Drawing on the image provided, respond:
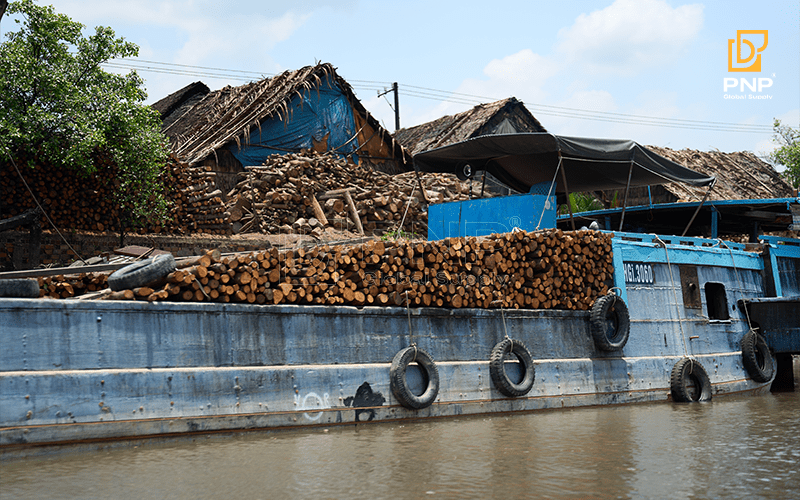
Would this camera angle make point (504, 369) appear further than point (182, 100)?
No

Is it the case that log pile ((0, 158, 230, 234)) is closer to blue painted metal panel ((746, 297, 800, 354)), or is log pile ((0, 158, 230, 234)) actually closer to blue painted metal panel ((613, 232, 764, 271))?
blue painted metal panel ((613, 232, 764, 271))

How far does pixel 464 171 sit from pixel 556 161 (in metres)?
1.85

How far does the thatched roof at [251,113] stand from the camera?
22.2 m

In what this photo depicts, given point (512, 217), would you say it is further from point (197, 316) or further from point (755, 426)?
point (197, 316)

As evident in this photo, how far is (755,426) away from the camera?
8492mm

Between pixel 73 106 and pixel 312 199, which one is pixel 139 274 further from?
pixel 312 199

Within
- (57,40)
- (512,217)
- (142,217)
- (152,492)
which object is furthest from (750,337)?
(57,40)

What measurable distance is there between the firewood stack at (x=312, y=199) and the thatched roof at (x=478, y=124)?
8.74m

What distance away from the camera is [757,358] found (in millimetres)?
14000

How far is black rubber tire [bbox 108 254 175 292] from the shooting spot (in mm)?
7215

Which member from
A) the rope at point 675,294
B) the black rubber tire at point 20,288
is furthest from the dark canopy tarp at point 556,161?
the black rubber tire at point 20,288

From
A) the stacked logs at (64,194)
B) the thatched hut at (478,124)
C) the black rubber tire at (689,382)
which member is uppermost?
the thatched hut at (478,124)

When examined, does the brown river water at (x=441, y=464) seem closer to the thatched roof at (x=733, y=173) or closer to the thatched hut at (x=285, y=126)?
the thatched hut at (x=285, y=126)

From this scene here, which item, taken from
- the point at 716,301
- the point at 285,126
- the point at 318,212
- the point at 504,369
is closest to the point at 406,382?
the point at 504,369
